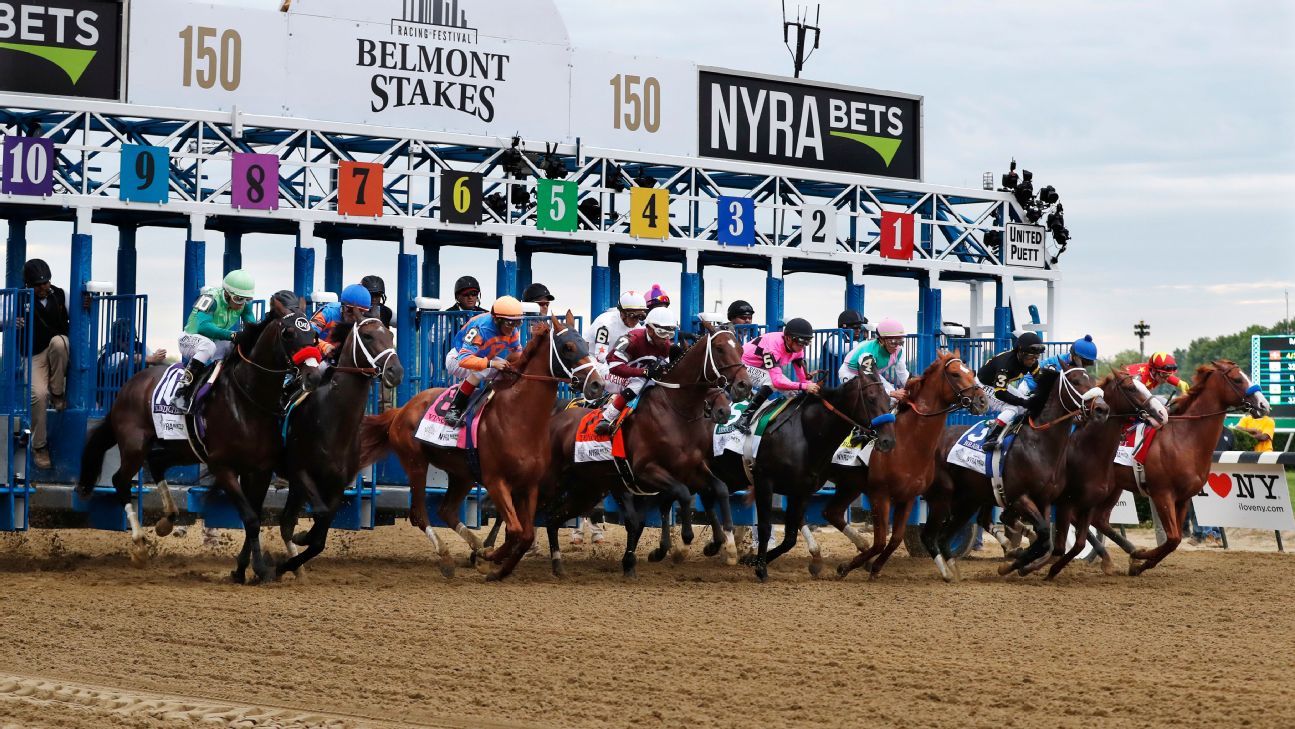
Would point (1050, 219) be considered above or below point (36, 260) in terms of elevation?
above

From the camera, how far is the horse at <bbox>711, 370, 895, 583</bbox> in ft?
38.6

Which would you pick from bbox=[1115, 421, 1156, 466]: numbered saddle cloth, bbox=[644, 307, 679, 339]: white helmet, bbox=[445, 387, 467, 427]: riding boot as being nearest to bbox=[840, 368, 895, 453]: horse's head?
bbox=[644, 307, 679, 339]: white helmet

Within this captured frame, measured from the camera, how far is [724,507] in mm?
12273

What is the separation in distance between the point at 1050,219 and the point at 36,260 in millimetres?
14802

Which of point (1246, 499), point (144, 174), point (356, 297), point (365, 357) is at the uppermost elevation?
point (144, 174)

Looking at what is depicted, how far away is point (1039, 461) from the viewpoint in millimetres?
12523

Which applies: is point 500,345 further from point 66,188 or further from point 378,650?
point 66,188

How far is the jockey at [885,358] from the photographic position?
1216 centimetres

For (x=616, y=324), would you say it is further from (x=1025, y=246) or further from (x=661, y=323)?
(x=1025, y=246)

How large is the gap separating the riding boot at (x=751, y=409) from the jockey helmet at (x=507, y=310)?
193 centimetres

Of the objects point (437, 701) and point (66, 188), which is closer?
point (437, 701)

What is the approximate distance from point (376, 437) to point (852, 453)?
369 cm

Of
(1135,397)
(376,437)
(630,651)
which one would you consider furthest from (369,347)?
(1135,397)

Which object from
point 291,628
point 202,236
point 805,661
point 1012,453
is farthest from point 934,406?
point 202,236
